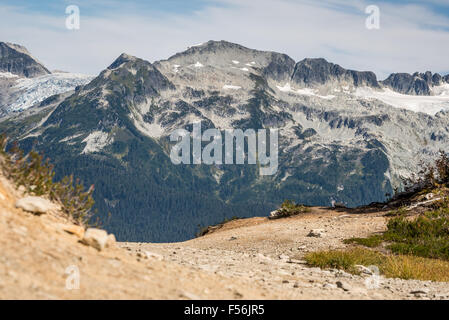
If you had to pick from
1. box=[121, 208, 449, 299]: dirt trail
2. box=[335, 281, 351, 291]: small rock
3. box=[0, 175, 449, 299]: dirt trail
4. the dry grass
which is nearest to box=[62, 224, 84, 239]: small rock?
box=[0, 175, 449, 299]: dirt trail

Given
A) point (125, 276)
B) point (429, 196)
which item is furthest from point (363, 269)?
point (429, 196)

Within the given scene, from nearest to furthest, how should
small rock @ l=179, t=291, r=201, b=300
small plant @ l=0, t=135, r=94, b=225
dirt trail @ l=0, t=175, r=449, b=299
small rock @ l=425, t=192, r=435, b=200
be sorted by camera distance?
dirt trail @ l=0, t=175, r=449, b=299 < small rock @ l=179, t=291, r=201, b=300 < small plant @ l=0, t=135, r=94, b=225 < small rock @ l=425, t=192, r=435, b=200

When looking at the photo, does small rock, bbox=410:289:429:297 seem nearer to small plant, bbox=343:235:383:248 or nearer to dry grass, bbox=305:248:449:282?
dry grass, bbox=305:248:449:282

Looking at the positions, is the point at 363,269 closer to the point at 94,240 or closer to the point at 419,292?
the point at 419,292

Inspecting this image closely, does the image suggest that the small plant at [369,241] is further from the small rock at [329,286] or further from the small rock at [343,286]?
the small rock at [329,286]

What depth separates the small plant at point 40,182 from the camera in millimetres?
16562

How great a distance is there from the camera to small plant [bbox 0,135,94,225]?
16562mm

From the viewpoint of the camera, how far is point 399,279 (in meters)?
17.8

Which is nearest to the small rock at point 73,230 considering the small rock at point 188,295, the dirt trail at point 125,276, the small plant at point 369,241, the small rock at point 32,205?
the dirt trail at point 125,276
